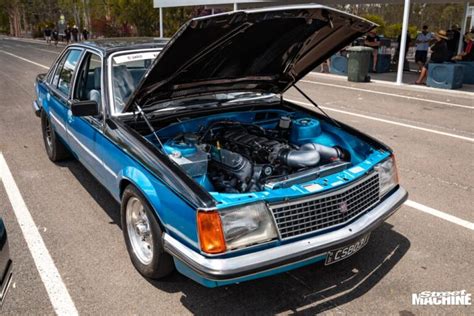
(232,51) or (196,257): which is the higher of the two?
(232,51)

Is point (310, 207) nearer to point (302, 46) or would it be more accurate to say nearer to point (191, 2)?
point (302, 46)

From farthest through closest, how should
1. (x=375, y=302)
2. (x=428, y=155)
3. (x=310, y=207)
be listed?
(x=428, y=155) → (x=375, y=302) → (x=310, y=207)

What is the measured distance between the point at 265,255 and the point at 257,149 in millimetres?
1181

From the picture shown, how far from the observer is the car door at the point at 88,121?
4059 mm

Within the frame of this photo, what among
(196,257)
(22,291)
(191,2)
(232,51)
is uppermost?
(191,2)

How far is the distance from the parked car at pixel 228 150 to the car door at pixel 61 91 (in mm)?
59

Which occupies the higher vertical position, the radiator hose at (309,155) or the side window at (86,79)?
the side window at (86,79)

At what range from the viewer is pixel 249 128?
4.11 meters

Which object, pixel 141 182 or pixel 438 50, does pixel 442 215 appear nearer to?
pixel 141 182

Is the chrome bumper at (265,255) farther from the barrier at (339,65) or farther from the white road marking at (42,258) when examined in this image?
the barrier at (339,65)

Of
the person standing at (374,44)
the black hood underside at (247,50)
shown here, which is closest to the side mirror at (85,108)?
the black hood underside at (247,50)

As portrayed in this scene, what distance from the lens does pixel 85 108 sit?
12.3ft

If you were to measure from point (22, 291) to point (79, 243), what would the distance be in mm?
739

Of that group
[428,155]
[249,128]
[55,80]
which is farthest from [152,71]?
[428,155]
